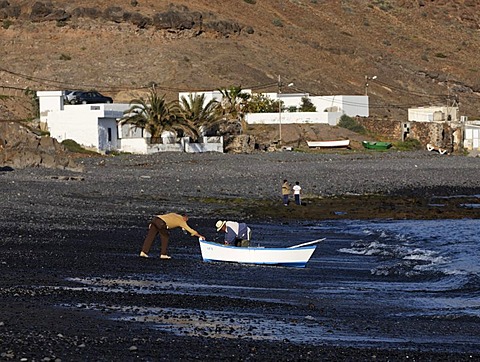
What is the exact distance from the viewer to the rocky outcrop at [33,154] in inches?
1580

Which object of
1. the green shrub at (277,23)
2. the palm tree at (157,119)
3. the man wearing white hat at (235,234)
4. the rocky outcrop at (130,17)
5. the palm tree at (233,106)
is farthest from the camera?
the green shrub at (277,23)

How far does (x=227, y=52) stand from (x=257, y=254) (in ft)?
261

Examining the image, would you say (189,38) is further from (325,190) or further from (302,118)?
(325,190)

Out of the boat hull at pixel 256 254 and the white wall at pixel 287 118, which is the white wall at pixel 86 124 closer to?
the white wall at pixel 287 118

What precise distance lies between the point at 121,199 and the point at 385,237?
9554 millimetres

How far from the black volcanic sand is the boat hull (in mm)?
262

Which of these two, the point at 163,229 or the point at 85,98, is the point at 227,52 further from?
the point at 163,229

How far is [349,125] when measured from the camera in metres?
75.2

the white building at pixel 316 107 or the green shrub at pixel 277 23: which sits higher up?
the green shrub at pixel 277 23

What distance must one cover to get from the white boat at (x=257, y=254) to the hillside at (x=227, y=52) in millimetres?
60314

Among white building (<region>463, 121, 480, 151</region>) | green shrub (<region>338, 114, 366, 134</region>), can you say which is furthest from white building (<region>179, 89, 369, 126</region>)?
white building (<region>463, 121, 480, 151</region>)

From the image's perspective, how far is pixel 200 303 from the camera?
43.8 ft

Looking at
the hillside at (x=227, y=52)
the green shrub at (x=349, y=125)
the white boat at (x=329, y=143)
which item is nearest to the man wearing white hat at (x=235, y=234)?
the white boat at (x=329, y=143)

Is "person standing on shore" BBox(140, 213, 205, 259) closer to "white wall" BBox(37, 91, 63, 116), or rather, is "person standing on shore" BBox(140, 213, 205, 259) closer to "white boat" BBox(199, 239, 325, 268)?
"white boat" BBox(199, 239, 325, 268)
